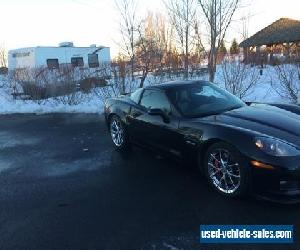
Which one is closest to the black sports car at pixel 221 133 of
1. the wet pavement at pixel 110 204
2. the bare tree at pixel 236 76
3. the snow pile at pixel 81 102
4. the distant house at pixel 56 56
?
the wet pavement at pixel 110 204

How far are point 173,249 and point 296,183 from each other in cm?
151

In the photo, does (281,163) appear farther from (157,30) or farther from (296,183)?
(157,30)

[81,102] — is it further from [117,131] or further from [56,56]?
[56,56]

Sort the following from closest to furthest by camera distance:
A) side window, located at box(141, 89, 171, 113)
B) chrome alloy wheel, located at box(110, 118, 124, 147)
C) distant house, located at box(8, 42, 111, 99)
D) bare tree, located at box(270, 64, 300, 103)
→ side window, located at box(141, 89, 171, 113), chrome alloy wheel, located at box(110, 118, 124, 147), bare tree, located at box(270, 64, 300, 103), distant house, located at box(8, 42, 111, 99)

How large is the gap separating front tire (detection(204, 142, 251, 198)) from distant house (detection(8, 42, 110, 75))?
18.1 metres

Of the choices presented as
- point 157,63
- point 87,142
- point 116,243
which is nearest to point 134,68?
point 157,63

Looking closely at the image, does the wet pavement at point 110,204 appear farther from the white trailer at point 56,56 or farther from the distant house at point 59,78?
the white trailer at point 56,56

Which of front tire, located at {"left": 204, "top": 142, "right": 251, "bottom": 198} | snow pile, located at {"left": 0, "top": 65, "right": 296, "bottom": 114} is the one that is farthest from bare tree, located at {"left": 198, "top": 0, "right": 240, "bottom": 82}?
front tire, located at {"left": 204, "top": 142, "right": 251, "bottom": 198}

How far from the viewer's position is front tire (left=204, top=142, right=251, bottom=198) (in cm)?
451

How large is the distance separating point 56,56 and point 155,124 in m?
20.7

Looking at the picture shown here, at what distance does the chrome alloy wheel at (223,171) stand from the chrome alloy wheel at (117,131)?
8.62ft

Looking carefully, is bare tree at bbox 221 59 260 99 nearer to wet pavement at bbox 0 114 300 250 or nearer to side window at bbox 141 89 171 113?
wet pavement at bbox 0 114 300 250

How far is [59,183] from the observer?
5863 mm

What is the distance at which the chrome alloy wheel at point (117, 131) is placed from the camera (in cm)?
735
